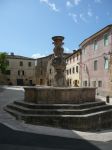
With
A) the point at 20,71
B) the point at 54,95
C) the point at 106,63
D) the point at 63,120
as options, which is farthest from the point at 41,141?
the point at 20,71

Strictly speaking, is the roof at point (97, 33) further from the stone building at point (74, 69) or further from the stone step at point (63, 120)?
the stone step at point (63, 120)

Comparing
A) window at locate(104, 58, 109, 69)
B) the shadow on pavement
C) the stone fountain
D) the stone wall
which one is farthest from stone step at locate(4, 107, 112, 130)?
window at locate(104, 58, 109, 69)

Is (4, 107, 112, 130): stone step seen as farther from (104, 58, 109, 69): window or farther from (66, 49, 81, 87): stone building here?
(66, 49, 81, 87): stone building

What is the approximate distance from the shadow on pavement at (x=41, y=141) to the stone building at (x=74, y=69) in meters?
31.7

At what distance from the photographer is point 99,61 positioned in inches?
1227

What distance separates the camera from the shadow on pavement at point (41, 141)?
7.54m

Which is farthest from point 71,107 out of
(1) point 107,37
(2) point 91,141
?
(1) point 107,37

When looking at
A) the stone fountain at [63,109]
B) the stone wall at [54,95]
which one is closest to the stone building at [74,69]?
the stone fountain at [63,109]

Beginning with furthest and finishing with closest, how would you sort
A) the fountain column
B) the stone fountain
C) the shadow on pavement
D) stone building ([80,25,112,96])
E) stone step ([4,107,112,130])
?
stone building ([80,25,112,96])
the fountain column
the stone fountain
stone step ([4,107,112,130])
the shadow on pavement

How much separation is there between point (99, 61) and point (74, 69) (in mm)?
14072

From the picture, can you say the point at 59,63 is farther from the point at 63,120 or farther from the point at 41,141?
the point at 41,141

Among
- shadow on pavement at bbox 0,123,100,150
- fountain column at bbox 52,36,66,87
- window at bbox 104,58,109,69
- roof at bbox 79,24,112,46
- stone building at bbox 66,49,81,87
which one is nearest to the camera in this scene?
shadow on pavement at bbox 0,123,100,150

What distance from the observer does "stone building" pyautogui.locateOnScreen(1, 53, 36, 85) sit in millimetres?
64000

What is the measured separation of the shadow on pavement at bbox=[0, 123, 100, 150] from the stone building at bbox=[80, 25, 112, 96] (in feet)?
66.7
